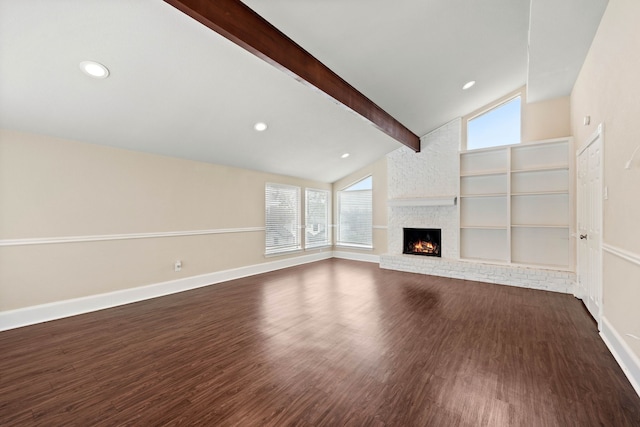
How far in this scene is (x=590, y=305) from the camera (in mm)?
3434

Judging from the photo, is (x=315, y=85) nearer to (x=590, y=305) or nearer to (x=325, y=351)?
(x=325, y=351)

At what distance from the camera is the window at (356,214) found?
7.38m

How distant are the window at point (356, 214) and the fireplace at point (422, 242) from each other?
1.05 metres

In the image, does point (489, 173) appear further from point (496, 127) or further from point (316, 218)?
point (316, 218)

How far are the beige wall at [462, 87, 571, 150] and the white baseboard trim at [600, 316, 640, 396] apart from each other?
3.58m

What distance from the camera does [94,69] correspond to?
8.39 ft

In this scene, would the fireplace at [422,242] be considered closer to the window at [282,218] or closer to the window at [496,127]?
the window at [496,127]

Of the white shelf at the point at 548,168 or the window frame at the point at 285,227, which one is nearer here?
the white shelf at the point at 548,168

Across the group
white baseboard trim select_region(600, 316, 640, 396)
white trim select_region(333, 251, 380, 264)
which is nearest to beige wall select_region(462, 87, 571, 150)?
white baseboard trim select_region(600, 316, 640, 396)

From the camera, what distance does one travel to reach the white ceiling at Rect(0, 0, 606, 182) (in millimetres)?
2250

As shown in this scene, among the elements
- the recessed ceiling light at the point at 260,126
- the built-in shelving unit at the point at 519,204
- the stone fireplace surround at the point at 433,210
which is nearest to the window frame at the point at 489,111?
the stone fireplace surround at the point at 433,210

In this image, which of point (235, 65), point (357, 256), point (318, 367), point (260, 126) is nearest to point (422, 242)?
point (357, 256)

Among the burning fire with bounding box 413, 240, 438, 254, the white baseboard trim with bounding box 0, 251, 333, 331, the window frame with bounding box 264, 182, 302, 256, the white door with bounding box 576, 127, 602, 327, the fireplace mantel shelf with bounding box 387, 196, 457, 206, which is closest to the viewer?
the white door with bounding box 576, 127, 602, 327

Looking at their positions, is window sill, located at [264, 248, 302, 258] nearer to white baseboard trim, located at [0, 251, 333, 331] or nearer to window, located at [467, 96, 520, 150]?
white baseboard trim, located at [0, 251, 333, 331]
